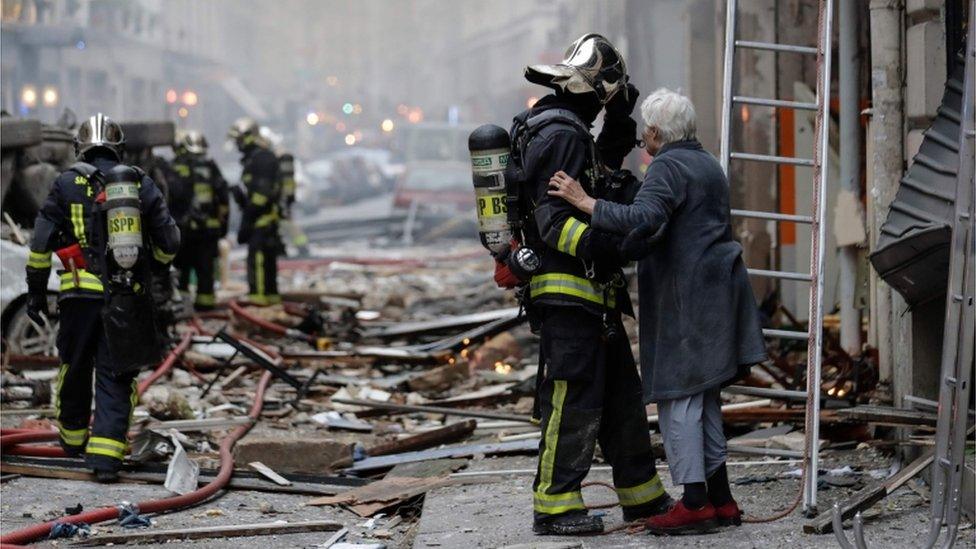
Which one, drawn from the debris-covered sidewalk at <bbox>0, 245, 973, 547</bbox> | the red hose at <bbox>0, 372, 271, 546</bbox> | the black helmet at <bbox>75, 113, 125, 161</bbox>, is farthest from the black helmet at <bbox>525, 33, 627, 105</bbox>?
the black helmet at <bbox>75, 113, 125, 161</bbox>

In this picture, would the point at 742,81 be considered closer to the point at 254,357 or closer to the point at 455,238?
the point at 254,357

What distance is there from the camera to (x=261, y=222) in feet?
50.2

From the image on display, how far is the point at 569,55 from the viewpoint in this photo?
5.55 metres

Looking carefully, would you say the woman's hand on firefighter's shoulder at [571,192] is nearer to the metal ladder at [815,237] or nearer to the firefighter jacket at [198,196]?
the metal ladder at [815,237]

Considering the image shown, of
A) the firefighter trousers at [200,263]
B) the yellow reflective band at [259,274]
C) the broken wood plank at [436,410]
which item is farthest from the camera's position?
the yellow reflective band at [259,274]

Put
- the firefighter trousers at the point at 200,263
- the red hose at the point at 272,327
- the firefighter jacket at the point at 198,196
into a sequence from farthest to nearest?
1. the firefighter trousers at the point at 200,263
2. the firefighter jacket at the point at 198,196
3. the red hose at the point at 272,327

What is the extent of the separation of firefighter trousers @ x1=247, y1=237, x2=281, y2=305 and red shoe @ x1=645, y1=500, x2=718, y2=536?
10.2 m

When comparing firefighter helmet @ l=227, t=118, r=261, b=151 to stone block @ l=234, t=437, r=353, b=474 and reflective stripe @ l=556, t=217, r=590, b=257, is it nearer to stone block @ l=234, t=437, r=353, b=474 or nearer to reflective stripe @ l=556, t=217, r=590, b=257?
stone block @ l=234, t=437, r=353, b=474

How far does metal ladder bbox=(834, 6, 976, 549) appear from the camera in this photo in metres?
4.50

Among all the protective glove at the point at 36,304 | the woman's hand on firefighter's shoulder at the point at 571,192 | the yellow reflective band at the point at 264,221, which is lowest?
the protective glove at the point at 36,304

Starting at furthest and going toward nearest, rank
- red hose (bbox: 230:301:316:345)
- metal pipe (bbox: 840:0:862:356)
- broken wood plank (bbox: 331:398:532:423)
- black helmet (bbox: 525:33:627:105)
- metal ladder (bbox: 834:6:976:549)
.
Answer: red hose (bbox: 230:301:316:345) → broken wood plank (bbox: 331:398:532:423) → metal pipe (bbox: 840:0:862:356) → black helmet (bbox: 525:33:627:105) → metal ladder (bbox: 834:6:976:549)

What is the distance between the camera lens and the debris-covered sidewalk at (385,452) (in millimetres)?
6098

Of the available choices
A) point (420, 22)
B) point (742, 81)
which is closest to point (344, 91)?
point (420, 22)

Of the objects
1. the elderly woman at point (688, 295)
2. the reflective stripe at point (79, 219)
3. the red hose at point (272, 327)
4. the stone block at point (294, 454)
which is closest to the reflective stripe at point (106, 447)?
the stone block at point (294, 454)
